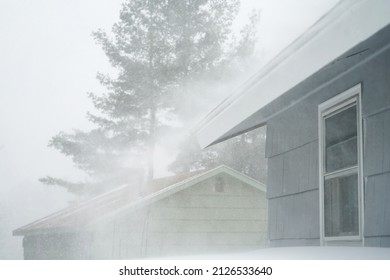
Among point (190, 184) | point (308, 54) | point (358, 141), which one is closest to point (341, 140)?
point (358, 141)

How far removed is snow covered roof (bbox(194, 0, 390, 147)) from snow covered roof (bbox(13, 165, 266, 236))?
2.10 metres

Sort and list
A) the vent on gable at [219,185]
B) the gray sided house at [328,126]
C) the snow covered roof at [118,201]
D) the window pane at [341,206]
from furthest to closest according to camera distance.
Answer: the vent on gable at [219,185] < the snow covered roof at [118,201] < the window pane at [341,206] < the gray sided house at [328,126]

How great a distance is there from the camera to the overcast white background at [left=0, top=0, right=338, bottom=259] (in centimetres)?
395

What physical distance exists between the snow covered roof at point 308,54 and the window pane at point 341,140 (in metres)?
0.32

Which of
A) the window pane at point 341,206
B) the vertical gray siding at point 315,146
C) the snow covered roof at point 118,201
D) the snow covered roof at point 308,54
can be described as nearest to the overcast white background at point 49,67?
the snow covered roof at point 118,201

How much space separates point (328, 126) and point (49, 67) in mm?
2905

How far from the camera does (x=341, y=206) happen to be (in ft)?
6.31

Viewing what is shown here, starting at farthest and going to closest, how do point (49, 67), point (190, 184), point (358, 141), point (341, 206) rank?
point (190, 184)
point (49, 67)
point (341, 206)
point (358, 141)

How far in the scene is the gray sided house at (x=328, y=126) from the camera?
137 centimetres

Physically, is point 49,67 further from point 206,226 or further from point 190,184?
point 206,226

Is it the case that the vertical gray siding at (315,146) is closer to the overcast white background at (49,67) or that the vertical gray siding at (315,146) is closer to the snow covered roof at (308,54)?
the snow covered roof at (308,54)

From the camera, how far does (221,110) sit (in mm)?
2188
